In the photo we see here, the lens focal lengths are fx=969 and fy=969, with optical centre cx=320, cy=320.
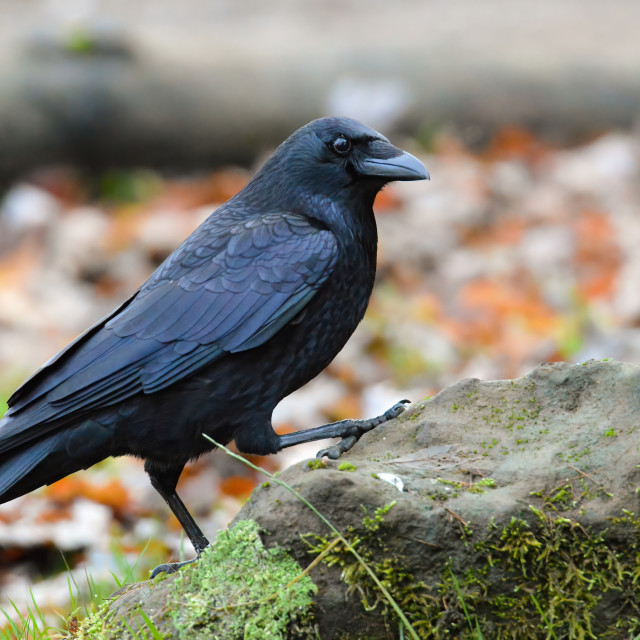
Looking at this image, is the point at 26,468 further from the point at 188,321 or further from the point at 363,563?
the point at 363,563

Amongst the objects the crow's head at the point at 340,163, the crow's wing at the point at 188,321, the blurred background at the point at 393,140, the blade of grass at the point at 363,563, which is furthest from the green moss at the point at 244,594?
the blurred background at the point at 393,140

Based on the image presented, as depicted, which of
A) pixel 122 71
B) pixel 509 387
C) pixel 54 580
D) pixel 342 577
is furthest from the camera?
pixel 122 71

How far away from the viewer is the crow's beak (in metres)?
3.55

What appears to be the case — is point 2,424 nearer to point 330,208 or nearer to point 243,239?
point 243,239

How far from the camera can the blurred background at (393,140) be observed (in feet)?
21.2

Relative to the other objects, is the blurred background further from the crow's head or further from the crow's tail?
the crow's head

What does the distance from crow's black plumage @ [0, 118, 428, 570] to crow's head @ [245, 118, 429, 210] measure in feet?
0.36

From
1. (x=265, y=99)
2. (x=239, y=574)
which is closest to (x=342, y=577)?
(x=239, y=574)

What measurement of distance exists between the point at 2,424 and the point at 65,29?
6897 millimetres

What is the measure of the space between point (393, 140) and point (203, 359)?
21.2 feet

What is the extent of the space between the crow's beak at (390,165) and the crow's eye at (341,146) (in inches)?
2.8

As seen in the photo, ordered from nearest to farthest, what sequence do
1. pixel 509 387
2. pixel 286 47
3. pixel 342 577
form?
1. pixel 342 577
2. pixel 509 387
3. pixel 286 47

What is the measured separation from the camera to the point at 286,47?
984cm

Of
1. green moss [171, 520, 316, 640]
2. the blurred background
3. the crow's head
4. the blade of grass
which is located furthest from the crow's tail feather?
the blurred background
